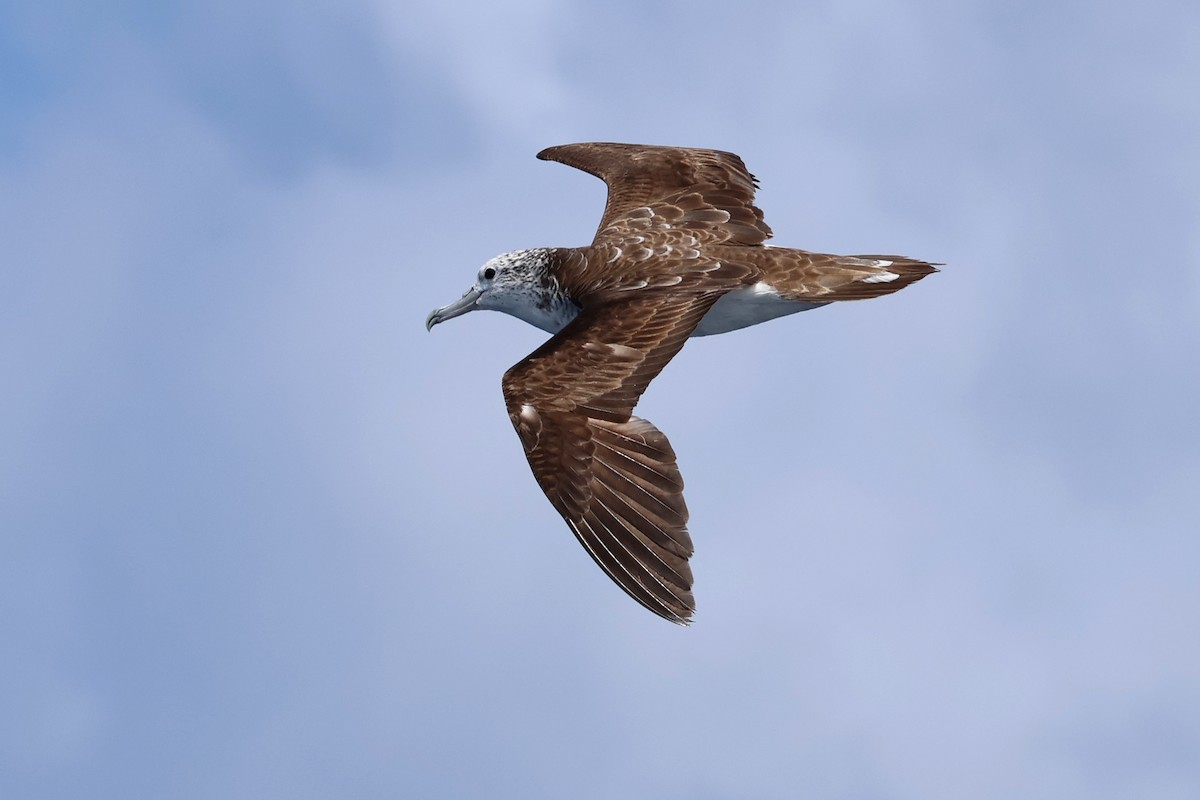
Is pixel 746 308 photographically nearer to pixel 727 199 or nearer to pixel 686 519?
pixel 727 199

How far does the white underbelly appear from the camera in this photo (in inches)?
531

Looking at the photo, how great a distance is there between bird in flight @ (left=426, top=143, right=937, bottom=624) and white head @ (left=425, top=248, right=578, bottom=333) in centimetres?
1

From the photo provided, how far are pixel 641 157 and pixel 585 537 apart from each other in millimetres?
6412

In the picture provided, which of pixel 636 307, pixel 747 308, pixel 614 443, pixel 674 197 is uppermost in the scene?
pixel 674 197

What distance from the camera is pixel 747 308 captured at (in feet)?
45.0

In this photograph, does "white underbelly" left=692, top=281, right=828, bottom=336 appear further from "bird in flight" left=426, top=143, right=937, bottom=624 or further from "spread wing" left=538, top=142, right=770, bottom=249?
"spread wing" left=538, top=142, right=770, bottom=249

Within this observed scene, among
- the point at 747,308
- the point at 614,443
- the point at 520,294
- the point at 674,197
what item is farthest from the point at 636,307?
the point at 674,197

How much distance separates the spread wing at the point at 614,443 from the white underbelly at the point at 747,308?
2.84 ft

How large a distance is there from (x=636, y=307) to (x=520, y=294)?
2.14 metres

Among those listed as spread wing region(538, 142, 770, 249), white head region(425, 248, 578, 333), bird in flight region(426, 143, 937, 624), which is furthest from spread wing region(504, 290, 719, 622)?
spread wing region(538, 142, 770, 249)

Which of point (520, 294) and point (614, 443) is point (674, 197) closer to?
point (520, 294)

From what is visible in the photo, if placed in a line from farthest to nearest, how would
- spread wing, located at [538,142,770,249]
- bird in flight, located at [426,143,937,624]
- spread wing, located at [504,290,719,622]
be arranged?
1. spread wing, located at [538,142,770,249]
2. bird in flight, located at [426,143,937,624]
3. spread wing, located at [504,290,719,622]

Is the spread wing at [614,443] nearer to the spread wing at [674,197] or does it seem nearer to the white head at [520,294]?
the white head at [520,294]

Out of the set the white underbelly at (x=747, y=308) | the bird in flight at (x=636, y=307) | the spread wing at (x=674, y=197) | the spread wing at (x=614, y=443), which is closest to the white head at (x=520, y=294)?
the bird in flight at (x=636, y=307)
